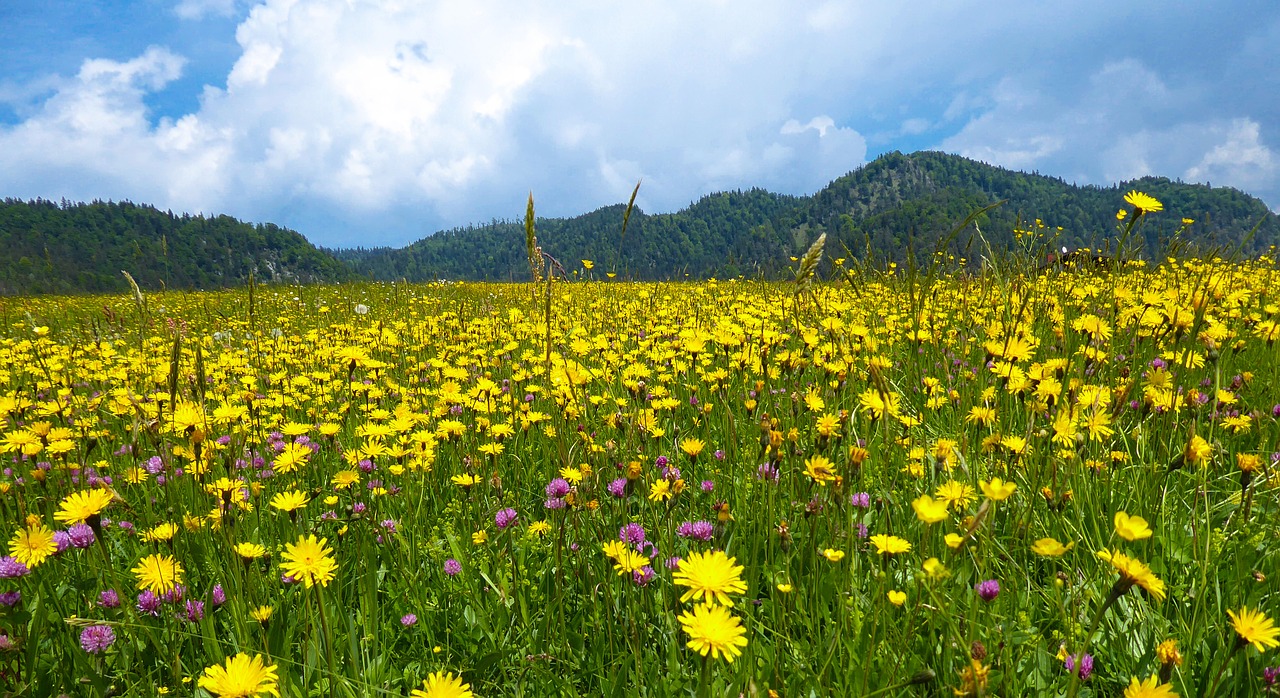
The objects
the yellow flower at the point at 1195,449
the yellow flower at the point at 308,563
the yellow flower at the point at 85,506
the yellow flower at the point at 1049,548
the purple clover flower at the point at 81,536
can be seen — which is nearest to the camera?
the yellow flower at the point at 1049,548

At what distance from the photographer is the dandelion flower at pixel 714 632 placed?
104 centimetres

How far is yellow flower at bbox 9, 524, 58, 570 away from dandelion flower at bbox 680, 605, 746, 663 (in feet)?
5.92

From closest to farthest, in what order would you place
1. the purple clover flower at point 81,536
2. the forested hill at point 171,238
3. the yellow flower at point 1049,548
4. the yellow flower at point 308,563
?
the yellow flower at point 1049,548, the yellow flower at point 308,563, the purple clover flower at point 81,536, the forested hill at point 171,238

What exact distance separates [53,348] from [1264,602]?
814 cm

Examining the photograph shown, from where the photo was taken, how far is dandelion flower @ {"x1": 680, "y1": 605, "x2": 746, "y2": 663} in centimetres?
104

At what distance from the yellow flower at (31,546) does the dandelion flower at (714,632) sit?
1.80 meters

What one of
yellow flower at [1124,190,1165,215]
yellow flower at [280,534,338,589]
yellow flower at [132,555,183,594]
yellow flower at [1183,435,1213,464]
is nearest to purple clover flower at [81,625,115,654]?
yellow flower at [132,555,183,594]

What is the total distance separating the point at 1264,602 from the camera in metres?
1.68

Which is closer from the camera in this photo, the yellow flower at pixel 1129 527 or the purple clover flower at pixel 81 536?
the yellow flower at pixel 1129 527

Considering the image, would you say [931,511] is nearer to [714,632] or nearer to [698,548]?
[714,632]

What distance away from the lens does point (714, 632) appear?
107 cm

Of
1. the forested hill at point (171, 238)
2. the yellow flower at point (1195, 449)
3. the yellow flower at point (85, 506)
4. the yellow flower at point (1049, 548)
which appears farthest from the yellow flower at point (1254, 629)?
the forested hill at point (171, 238)

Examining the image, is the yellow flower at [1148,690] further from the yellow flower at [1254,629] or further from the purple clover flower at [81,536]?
the purple clover flower at [81,536]

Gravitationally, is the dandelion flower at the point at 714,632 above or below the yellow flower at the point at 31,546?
above
